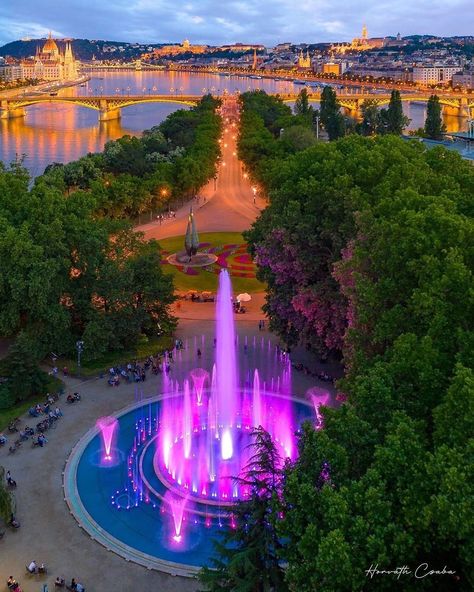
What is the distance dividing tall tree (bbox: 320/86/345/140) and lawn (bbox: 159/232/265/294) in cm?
3799

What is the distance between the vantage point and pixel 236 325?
34344mm

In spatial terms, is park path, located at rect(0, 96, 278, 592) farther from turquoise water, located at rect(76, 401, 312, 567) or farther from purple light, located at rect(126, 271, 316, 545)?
purple light, located at rect(126, 271, 316, 545)

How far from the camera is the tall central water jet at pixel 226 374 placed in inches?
918

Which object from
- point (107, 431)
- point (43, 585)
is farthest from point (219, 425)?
point (43, 585)

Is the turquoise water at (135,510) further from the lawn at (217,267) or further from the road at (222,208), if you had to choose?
the road at (222,208)

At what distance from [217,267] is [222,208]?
19509mm

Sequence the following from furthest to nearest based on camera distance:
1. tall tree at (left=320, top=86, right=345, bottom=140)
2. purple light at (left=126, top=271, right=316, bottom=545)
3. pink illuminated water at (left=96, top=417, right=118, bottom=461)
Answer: tall tree at (left=320, top=86, right=345, bottom=140) → pink illuminated water at (left=96, top=417, right=118, bottom=461) → purple light at (left=126, top=271, right=316, bottom=545)

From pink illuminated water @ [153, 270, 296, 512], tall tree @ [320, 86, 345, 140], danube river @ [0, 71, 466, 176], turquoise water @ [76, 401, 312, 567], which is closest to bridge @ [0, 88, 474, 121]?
danube river @ [0, 71, 466, 176]

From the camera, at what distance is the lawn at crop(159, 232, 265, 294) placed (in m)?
40.0

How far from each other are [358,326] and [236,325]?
1494 centimetres

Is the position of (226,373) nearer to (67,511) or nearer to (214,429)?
(214,429)

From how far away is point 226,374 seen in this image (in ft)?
86.2

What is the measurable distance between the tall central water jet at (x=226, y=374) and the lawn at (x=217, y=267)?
10.6 meters

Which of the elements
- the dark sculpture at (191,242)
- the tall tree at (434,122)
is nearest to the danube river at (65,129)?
the dark sculpture at (191,242)
